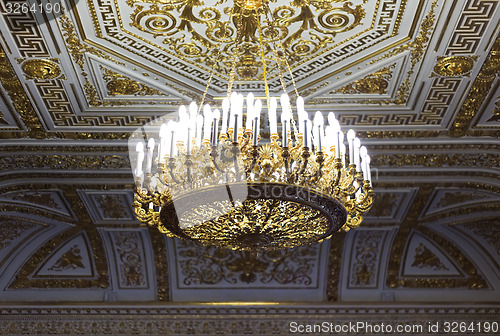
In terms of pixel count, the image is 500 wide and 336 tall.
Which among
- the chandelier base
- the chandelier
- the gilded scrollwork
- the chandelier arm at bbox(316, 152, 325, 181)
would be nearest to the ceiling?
the gilded scrollwork

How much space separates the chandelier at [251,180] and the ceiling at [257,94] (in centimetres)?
108

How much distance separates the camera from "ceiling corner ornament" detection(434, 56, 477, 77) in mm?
4816

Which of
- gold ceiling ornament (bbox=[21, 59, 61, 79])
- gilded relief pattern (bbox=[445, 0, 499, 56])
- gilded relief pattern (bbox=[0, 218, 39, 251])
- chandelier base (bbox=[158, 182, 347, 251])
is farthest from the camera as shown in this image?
gilded relief pattern (bbox=[0, 218, 39, 251])

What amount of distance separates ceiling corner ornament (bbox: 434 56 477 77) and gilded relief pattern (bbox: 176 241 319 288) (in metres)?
4.20

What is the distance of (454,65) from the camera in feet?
16.1

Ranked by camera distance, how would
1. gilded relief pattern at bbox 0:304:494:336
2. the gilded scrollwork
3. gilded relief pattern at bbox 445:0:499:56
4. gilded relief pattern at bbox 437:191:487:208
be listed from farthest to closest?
gilded relief pattern at bbox 0:304:494:336 < gilded relief pattern at bbox 437:191:487:208 < the gilded scrollwork < gilded relief pattern at bbox 445:0:499:56

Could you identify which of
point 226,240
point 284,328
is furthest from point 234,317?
point 226,240

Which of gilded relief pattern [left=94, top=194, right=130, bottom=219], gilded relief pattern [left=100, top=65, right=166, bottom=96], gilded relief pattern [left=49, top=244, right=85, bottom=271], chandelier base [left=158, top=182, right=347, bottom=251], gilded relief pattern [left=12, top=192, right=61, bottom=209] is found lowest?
chandelier base [left=158, top=182, right=347, bottom=251]

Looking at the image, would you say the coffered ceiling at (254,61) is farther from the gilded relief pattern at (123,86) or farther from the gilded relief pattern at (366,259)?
the gilded relief pattern at (366,259)

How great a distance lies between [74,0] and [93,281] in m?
5.59

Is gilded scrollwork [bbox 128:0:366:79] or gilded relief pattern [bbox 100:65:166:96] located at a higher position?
gilded scrollwork [bbox 128:0:366:79]

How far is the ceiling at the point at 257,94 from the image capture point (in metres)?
4.50

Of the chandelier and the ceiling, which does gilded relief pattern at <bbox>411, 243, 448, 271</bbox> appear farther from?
the chandelier

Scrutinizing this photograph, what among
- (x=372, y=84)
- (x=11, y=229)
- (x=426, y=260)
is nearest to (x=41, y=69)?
(x=372, y=84)
